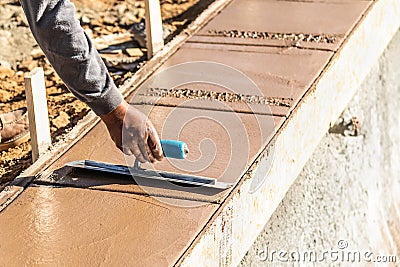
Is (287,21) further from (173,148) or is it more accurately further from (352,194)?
(173,148)

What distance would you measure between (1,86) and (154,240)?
2459 mm

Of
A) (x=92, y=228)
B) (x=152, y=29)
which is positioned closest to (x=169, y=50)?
(x=152, y=29)

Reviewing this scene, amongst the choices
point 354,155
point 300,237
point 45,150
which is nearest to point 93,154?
point 45,150

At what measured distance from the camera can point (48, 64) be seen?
17.7 feet

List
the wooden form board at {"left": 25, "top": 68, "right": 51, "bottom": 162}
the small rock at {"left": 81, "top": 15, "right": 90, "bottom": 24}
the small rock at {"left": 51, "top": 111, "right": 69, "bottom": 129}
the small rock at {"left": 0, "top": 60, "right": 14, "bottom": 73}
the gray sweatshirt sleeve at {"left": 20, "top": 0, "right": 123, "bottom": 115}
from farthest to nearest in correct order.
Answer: the small rock at {"left": 81, "top": 15, "right": 90, "bottom": 24} < the small rock at {"left": 0, "top": 60, "right": 14, "bottom": 73} < the small rock at {"left": 51, "top": 111, "right": 69, "bottom": 129} < the wooden form board at {"left": 25, "top": 68, "right": 51, "bottom": 162} < the gray sweatshirt sleeve at {"left": 20, "top": 0, "right": 123, "bottom": 115}

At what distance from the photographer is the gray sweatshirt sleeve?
2.60 meters

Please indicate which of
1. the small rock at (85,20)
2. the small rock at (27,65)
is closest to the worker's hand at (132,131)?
the small rock at (27,65)

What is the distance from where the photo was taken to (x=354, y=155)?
5.54 m

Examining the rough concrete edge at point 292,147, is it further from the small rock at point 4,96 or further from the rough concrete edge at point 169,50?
the small rock at point 4,96

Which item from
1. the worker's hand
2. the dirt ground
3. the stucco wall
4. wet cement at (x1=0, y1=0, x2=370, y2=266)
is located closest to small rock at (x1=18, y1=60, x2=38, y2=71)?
the dirt ground

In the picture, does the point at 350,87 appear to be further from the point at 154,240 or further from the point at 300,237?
the point at 154,240

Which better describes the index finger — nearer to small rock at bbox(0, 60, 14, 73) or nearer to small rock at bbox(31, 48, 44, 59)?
small rock at bbox(0, 60, 14, 73)

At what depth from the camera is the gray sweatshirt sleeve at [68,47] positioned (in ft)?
8.53

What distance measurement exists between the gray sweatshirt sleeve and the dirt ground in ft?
4.31
